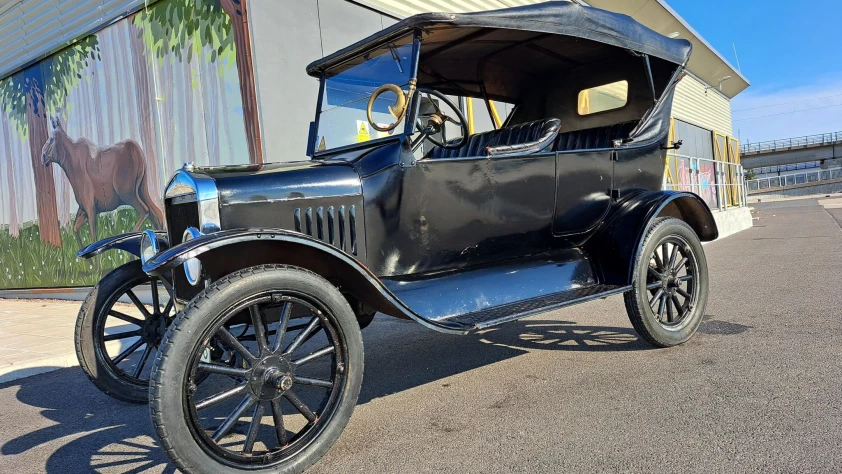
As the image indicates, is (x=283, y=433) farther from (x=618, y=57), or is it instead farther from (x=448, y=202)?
(x=618, y=57)

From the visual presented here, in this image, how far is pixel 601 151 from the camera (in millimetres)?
3988

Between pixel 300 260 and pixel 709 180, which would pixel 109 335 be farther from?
pixel 709 180

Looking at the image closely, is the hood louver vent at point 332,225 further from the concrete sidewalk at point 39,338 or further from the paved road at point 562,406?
the concrete sidewalk at point 39,338

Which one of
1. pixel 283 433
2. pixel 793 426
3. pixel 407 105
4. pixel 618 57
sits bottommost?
pixel 793 426

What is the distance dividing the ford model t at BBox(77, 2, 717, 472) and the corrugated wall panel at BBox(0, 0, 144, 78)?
5.59 m

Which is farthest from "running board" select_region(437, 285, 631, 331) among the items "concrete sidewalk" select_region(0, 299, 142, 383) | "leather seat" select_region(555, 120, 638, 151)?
"concrete sidewalk" select_region(0, 299, 142, 383)

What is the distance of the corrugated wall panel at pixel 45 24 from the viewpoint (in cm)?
815

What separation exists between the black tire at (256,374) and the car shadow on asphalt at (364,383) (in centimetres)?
55

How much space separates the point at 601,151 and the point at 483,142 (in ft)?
3.40

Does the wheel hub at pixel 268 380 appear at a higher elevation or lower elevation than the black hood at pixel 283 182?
lower

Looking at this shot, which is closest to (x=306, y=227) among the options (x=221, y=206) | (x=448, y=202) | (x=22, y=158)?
(x=221, y=206)

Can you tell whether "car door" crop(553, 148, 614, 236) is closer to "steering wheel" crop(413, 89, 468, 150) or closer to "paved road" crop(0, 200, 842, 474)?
"steering wheel" crop(413, 89, 468, 150)

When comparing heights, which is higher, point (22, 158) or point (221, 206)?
point (22, 158)

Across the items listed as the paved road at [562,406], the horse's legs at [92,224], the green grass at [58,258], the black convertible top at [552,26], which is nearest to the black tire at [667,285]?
the paved road at [562,406]
